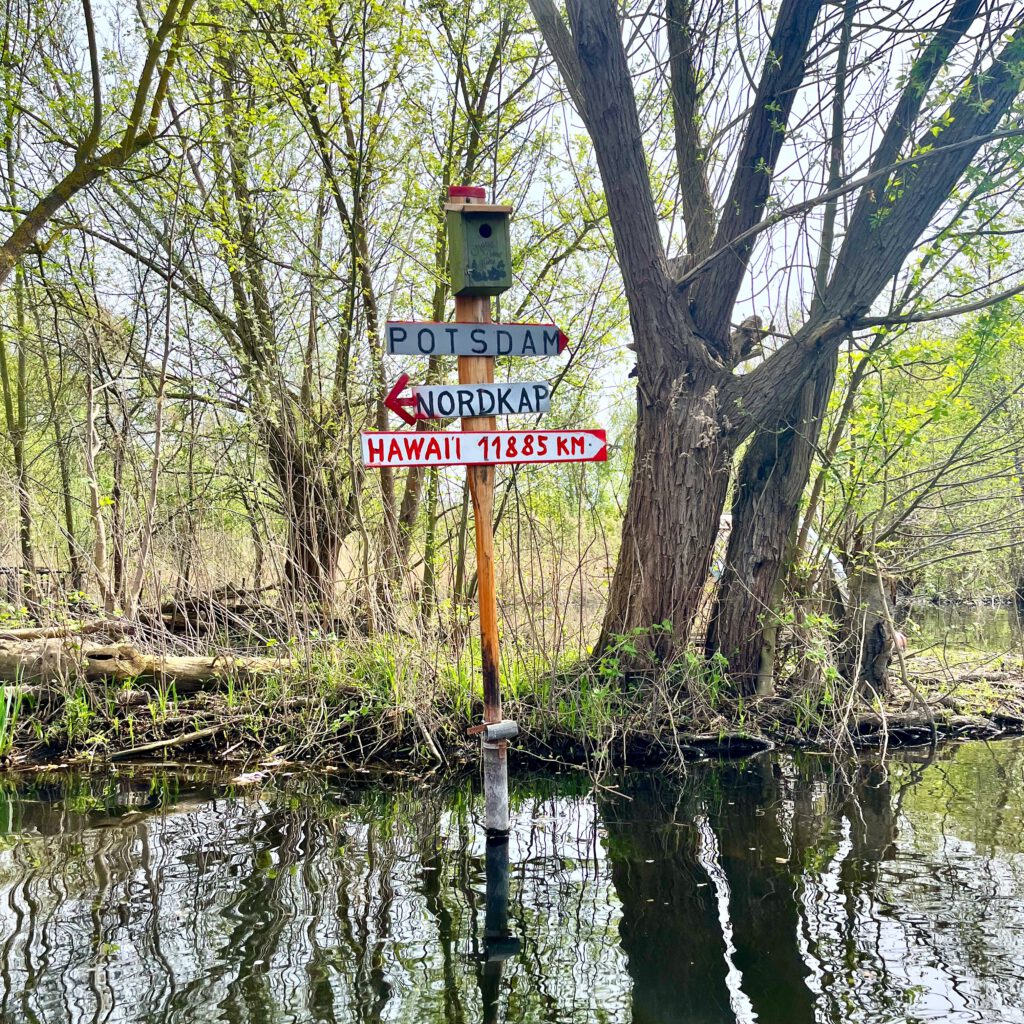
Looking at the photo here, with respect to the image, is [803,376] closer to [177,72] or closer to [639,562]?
[639,562]

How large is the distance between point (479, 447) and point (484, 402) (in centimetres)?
21

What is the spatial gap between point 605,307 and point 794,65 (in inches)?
109

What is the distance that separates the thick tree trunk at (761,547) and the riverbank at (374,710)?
0.27m

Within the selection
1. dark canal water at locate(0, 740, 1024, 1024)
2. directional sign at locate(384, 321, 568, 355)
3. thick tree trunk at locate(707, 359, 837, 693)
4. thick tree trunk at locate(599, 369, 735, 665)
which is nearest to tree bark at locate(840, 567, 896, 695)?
thick tree trunk at locate(707, 359, 837, 693)

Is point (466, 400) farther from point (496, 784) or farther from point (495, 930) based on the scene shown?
point (495, 930)

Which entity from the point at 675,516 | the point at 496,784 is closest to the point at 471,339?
the point at 496,784

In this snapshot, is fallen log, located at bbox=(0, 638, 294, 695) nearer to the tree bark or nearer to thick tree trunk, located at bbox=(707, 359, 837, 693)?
thick tree trunk, located at bbox=(707, 359, 837, 693)

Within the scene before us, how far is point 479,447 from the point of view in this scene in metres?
3.66

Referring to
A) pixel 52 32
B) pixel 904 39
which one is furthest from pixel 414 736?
pixel 52 32

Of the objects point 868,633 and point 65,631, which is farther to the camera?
point 868,633

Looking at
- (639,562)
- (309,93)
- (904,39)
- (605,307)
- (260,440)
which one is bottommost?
(639,562)

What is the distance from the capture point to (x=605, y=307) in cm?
787

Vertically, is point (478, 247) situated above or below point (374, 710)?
above

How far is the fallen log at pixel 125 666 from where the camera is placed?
5.46 meters
